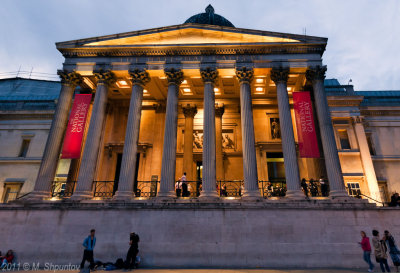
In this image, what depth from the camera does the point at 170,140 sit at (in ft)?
50.8

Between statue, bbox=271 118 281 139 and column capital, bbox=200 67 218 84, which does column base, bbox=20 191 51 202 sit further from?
statue, bbox=271 118 281 139

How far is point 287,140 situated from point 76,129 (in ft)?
42.8

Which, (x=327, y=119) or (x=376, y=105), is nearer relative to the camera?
(x=327, y=119)

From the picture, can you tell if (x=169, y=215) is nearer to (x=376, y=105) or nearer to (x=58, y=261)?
(x=58, y=261)

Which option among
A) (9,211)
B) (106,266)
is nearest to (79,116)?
(9,211)

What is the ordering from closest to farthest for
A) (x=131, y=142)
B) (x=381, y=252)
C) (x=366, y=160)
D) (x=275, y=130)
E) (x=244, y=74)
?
1. (x=381, y=252)
2. (x=131, y=142)
3. (x=244, y=74)
4. (x=366, y=160)
5. (x=275, y=130)

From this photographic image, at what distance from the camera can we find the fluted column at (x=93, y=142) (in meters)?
14.7

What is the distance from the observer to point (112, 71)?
17.7 metres

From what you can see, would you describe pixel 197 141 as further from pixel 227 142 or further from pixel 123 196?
pixel 123 196

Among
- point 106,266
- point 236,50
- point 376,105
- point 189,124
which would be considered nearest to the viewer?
point 106,266

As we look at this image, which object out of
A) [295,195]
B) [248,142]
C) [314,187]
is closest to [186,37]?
[248,142]

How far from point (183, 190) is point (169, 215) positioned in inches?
88.6

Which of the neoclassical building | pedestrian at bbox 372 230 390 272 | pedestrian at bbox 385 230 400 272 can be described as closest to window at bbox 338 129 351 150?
the neoclassical building

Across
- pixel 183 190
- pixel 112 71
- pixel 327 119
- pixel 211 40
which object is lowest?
pixel 183 190
